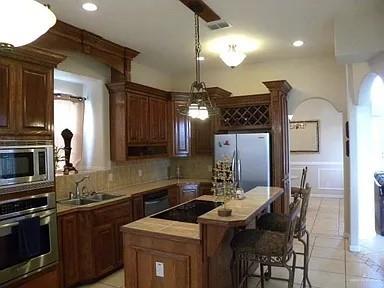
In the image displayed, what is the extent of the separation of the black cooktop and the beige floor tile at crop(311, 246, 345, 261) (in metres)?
1.94

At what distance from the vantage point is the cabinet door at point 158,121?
5234mm

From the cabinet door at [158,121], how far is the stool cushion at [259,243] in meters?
2.76

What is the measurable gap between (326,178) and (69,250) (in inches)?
282

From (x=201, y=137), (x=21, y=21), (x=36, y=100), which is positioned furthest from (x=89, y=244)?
(x=201, y=137)

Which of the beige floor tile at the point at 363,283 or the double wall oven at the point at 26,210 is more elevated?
the double wall oven at the point at 26,210

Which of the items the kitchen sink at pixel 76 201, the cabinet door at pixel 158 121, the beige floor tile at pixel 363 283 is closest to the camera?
the beige floor tile at pixel 363 283

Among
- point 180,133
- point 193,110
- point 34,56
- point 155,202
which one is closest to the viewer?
point 34,56

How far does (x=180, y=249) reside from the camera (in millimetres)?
2506

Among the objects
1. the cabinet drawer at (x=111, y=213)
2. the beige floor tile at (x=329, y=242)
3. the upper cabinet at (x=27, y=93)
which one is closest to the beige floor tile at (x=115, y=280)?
the cabinet drawer at (x=111, y=213)

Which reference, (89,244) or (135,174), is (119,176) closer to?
(135,174)

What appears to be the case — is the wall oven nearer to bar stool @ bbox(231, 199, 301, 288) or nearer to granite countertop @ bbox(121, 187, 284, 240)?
granite countertop @ bbox(121, 187, 284, 240)

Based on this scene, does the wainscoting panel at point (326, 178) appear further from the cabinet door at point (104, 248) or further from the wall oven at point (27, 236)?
the wall oven at point (27, 236)

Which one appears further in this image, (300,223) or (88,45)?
(88,45)

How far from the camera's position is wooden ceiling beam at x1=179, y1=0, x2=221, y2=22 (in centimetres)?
306
